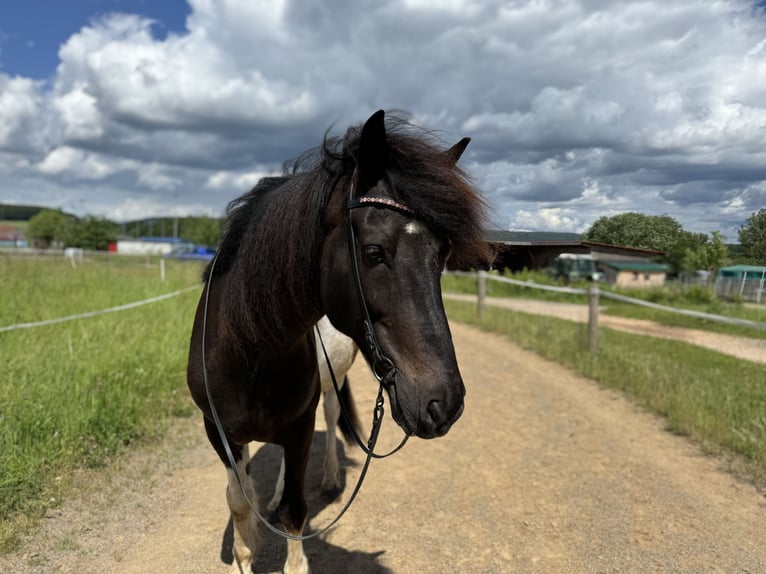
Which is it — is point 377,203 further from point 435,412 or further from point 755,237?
point 755,237

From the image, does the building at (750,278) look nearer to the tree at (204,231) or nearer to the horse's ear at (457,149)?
the horse's ear at (457,149)

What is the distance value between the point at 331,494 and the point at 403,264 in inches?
120

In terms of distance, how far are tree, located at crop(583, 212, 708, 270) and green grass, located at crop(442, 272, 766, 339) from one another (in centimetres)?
291

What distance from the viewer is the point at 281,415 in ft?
8.38

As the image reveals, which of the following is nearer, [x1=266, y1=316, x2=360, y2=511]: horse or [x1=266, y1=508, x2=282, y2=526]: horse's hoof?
[x1=266, y1=508, x2=282, y2=526]: horse's hoof

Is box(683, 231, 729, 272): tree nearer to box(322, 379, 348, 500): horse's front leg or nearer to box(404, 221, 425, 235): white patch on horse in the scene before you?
box(404, 221, 425, 235): white patch on horse

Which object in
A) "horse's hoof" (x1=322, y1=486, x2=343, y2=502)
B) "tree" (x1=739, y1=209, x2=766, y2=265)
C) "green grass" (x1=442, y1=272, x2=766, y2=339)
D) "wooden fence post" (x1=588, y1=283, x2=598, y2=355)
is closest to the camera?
"tree" (x1=739, y1=209, x2=766, y2=265)

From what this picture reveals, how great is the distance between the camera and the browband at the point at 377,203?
181 cm

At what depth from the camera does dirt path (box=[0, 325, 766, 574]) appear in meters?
3.24

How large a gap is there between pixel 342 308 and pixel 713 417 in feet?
16.6

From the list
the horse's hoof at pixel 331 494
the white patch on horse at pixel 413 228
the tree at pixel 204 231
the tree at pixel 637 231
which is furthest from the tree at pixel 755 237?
the tree at pixel 204 231

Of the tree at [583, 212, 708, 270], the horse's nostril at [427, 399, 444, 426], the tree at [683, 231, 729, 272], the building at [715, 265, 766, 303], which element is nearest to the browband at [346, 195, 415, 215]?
the horse's nostril at [427, 399, 444, 426]

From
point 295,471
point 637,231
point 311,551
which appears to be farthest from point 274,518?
point 637,231

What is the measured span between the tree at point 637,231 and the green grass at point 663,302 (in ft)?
9.55
